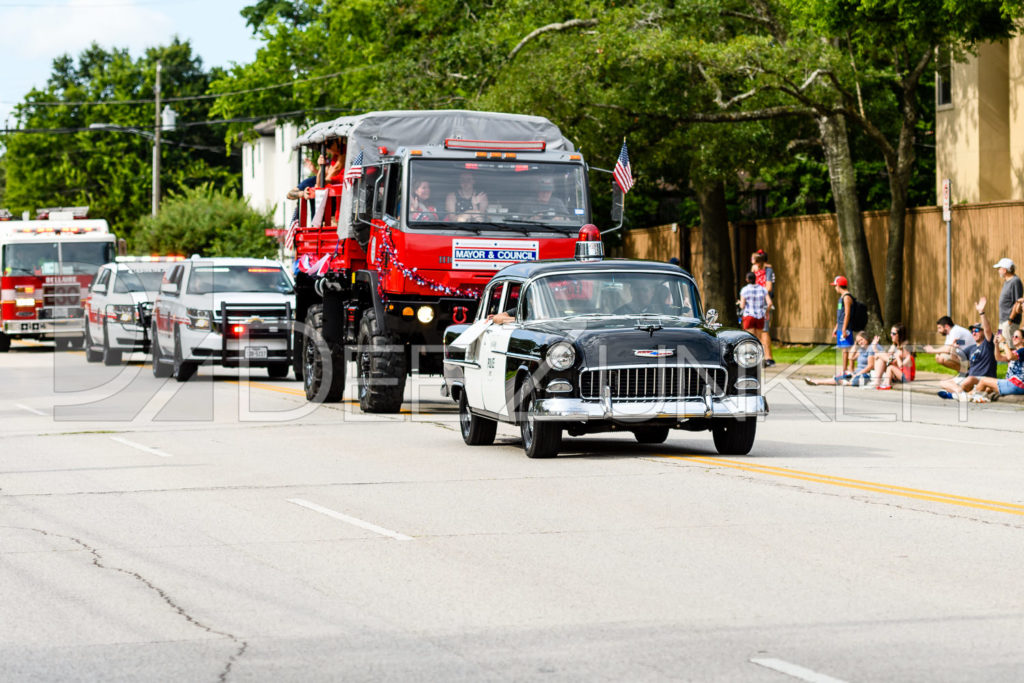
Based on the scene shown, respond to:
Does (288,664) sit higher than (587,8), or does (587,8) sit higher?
(587,8)

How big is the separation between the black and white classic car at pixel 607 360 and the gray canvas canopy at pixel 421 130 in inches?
202

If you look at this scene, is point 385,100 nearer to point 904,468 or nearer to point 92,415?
point 92,415

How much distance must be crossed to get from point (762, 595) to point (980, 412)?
13519 millimetres

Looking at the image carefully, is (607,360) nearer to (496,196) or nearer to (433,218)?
(433,218)

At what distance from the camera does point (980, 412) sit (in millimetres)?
20672

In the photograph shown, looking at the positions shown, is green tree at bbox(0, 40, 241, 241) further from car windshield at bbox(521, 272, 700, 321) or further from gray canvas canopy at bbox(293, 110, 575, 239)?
car windshield at bbox(521, 272, 700, 321)

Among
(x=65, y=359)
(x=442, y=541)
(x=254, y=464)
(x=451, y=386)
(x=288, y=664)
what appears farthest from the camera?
(x=65, y=359)

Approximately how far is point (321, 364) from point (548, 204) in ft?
14.8

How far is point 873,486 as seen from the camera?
12.2 metres

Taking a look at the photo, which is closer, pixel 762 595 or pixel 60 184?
pixel 762 595

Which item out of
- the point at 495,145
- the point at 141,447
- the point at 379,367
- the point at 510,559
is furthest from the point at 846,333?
the point at 510,559

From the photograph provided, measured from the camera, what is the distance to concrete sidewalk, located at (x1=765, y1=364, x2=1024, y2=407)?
21.9 meters

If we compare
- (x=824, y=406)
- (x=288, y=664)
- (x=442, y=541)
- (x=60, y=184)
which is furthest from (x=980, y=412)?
(x=60, y=184)

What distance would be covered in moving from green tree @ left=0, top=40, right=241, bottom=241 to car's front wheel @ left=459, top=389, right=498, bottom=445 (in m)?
72.4
